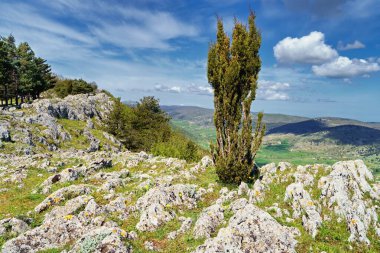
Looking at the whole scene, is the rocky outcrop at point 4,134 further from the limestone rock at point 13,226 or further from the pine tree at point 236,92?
the pine tree at point 236,92

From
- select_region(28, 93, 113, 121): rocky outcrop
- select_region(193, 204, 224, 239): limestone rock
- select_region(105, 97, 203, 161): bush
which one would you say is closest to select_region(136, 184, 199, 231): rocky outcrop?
select_region(193, 204, 224, 239): limestone rock

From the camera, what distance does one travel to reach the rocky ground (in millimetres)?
13898

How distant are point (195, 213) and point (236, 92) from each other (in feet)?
38.0

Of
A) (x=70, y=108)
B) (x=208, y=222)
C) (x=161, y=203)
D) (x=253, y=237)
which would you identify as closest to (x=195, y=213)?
(x=161, y=203)

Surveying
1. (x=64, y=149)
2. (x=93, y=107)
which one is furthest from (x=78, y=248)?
(x=93, y=107)

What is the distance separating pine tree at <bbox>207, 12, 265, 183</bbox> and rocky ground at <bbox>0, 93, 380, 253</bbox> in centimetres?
240

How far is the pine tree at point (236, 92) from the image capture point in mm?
23688

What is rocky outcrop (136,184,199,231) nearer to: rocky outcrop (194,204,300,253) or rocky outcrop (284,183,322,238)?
rocky outcrop (194,204,300,253)

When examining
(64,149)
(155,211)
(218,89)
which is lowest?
(64,149)

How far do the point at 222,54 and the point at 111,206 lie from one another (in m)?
16.2

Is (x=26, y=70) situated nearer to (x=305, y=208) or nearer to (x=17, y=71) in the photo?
(x=17, y=71)

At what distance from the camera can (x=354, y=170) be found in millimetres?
20500

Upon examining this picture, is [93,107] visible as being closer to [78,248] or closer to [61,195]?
[61,195]

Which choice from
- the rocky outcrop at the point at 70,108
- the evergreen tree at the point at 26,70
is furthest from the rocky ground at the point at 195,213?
the evergreen tree at the point at 26,70
